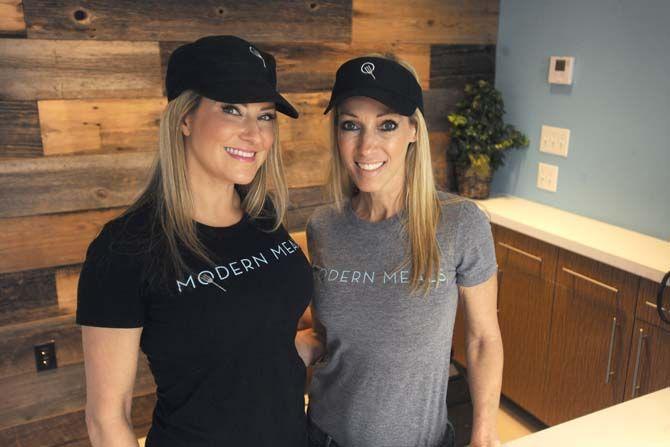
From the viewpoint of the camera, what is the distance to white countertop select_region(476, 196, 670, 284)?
2332 mm

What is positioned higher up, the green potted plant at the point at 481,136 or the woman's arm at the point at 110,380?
the green potted plant at the point at 481,136

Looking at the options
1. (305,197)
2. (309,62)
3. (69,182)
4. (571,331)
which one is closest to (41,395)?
(69,182)

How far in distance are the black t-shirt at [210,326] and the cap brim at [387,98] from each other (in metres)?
0.41

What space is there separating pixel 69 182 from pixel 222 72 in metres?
1.57

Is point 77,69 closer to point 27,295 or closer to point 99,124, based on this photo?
point 99,124

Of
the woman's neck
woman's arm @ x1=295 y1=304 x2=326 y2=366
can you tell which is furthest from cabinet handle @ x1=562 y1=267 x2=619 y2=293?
the woman's neck

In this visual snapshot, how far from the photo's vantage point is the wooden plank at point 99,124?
249cm

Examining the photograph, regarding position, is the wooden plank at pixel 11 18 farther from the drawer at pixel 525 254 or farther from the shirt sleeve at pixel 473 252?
the drawer at pixel 525 254

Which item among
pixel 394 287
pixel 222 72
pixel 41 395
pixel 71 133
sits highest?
pixel 222 72

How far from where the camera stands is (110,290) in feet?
3.75

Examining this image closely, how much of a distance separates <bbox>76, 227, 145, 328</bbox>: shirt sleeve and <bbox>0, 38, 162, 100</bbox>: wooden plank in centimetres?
156

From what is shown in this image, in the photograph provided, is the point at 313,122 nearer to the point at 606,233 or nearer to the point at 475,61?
the point at 475,61

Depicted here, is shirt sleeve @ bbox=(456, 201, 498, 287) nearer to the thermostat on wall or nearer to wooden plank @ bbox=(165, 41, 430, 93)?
wooden plank @ bbox=(165, 41, 430, 93)

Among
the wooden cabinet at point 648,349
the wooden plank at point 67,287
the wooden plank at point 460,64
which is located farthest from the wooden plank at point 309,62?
the wooden cabinet at point 648,349
